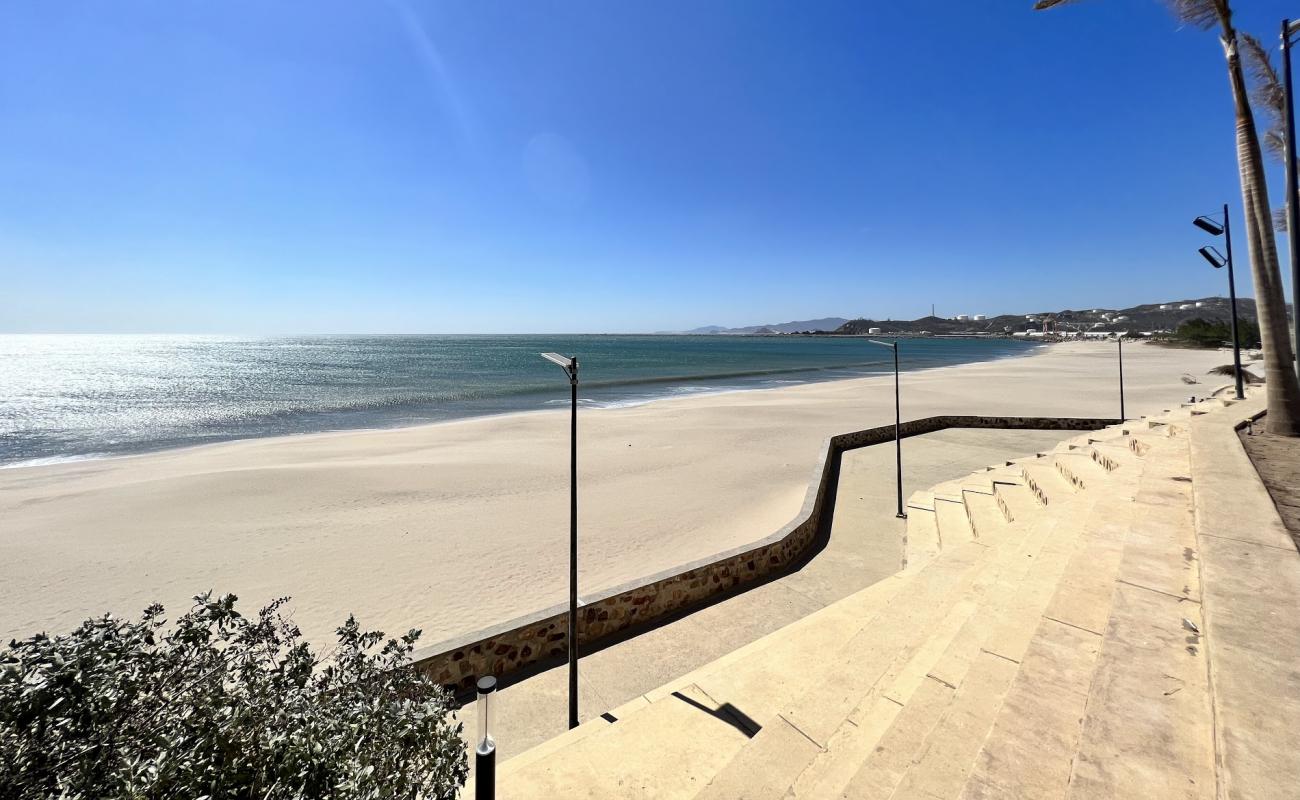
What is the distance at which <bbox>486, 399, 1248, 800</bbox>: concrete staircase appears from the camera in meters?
2.54

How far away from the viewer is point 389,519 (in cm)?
1151

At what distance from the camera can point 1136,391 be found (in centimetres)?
3347

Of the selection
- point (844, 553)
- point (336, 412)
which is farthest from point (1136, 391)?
point (336, 412)

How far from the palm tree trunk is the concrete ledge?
18.2 feet

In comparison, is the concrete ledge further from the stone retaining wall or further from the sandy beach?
the sandy beach

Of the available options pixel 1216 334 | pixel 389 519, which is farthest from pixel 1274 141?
pixel 1216 334

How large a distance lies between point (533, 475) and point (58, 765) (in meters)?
13.4

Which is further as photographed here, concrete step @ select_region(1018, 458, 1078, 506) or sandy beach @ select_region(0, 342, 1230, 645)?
concrete step @ select_region(1018, 458, 1078, 506)

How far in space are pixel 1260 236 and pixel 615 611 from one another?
39.7 feet

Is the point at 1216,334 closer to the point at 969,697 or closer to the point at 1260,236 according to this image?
the point at 1260,236

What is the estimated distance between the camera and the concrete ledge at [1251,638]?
85.4 inches

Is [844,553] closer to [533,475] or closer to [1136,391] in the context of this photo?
[533,475]

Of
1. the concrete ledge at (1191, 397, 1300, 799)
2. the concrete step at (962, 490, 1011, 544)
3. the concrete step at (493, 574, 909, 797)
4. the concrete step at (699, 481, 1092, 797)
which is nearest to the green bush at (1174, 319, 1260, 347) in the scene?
the concrete step at (962, 490, 1011, 544)

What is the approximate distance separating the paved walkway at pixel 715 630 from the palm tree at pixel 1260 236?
6.07m
